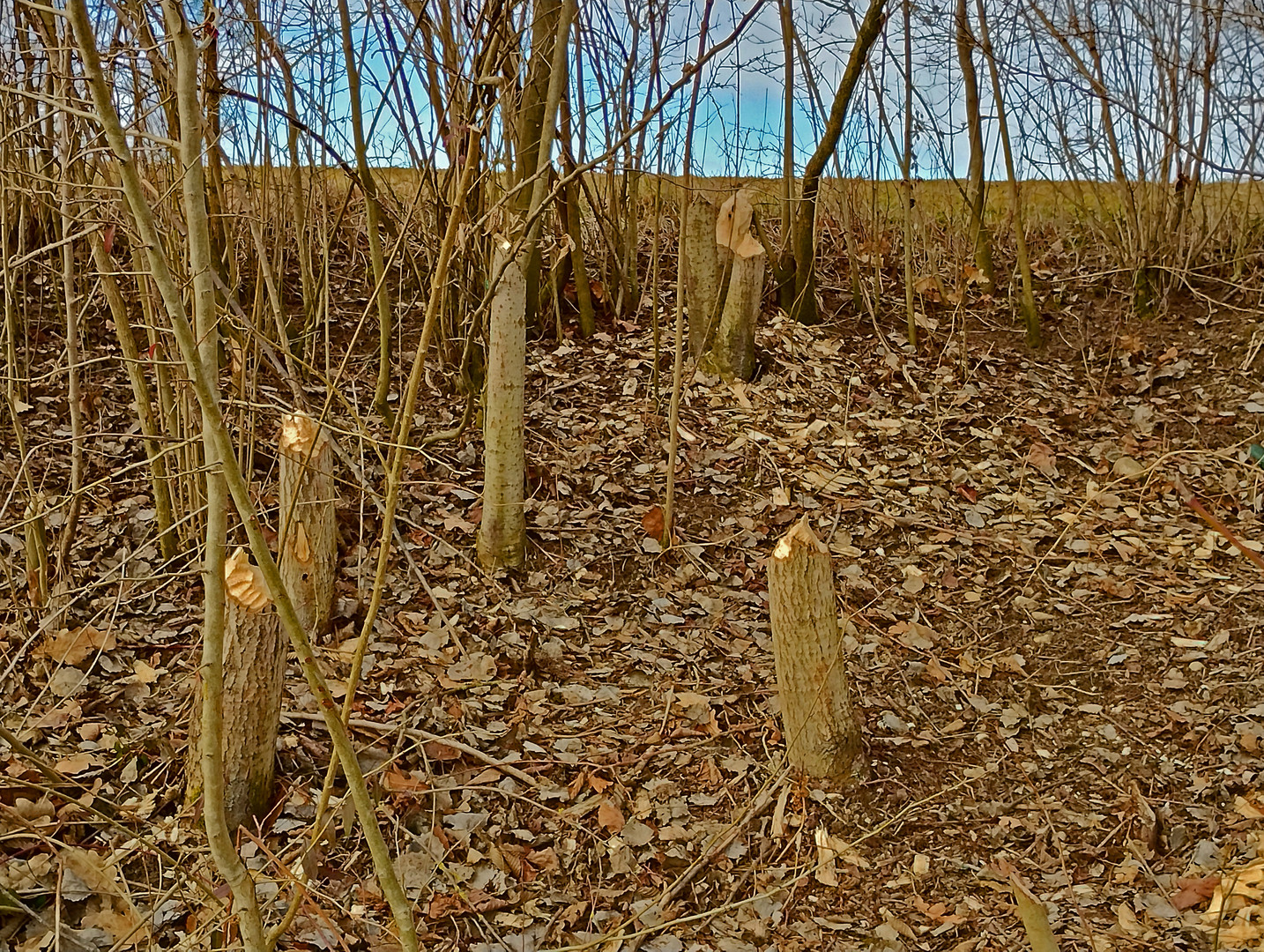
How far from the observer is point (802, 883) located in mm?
3094

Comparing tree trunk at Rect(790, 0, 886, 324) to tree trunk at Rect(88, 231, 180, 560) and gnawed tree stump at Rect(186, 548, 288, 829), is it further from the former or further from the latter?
gnawed tree stump at Rect(186, 548, 288, 829)

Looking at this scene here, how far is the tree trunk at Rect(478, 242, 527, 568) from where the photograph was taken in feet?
12.8

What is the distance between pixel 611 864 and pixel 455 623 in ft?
4.21

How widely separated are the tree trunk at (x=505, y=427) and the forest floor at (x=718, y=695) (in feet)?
0.47

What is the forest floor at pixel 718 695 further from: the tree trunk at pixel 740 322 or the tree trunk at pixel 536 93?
the tree trunk at pixel 536 93

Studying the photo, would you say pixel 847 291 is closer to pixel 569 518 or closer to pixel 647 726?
pixel 569 518

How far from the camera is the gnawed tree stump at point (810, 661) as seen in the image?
3.25 metres

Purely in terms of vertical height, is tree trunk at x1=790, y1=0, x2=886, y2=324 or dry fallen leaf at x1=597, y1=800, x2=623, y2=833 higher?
tree trunk at x1=790, y1=0, x2=886, y2=324

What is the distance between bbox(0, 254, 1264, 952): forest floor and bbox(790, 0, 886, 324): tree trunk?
65 cm

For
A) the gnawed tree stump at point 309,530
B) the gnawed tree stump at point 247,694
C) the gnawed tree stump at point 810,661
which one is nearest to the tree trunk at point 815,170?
the gnawed tree stump at point 810,661

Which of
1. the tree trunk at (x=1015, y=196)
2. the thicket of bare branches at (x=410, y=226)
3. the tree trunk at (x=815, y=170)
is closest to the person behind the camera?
the thicket of bare branches at (x=410, y=226)

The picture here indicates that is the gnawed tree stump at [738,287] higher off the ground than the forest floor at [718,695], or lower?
higher

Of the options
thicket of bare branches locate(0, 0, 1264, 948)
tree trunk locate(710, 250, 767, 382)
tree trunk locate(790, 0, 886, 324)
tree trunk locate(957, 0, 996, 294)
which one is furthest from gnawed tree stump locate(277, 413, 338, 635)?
tree trunk locate(957, 0, 996, 294)

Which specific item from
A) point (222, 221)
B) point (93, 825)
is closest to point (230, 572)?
point (93, 825)
